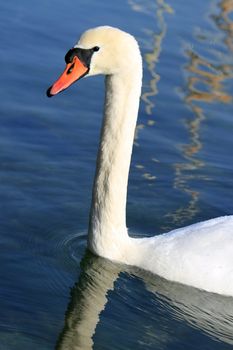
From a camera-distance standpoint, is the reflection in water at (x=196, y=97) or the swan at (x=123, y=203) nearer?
the swan at (x=123, y=203)

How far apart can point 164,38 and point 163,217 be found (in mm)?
4970

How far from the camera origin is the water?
21.7ft

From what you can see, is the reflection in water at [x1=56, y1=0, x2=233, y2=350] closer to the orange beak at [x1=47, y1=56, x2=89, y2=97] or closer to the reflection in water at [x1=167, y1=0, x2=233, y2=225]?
the reflection in water at [x1=167, y1=0, x2=233, y2=225]

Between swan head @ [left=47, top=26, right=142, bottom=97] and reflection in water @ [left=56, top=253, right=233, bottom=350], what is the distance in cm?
132

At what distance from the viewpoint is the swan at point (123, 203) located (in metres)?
6.78

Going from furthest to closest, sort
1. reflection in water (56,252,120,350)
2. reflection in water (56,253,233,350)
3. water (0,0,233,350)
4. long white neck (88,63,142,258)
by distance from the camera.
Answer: long white neck (88,63,142,258)
water (0,0,233,350)
reflection in water (56,253,233,350)
reflection in water (56,252,120,350)

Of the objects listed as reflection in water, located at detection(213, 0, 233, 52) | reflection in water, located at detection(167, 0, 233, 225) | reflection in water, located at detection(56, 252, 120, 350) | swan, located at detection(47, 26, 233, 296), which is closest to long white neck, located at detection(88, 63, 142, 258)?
swan, located at detection(47, 26, 233, 296)

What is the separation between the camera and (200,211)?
843 centimetres

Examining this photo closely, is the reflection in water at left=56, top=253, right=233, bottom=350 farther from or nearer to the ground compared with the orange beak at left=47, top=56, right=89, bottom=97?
nearer to the ground

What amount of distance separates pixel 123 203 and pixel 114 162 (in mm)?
310

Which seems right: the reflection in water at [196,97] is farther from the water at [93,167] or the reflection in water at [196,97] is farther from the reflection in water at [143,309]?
the reflection in water at [143,309]

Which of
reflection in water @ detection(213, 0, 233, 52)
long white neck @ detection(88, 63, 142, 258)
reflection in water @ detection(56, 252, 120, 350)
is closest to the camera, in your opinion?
reflection in water @ detection(56, 252, 120, 350)

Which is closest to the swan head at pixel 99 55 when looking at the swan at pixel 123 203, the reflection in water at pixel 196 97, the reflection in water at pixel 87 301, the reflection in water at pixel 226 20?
the swan at pixel 123 203

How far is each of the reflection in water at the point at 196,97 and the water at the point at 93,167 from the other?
0.02m
